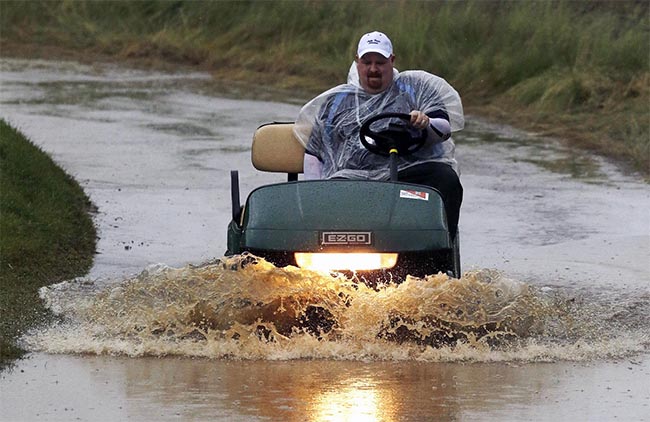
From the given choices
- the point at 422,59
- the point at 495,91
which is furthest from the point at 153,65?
the point at 495,91

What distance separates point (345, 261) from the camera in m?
7.11

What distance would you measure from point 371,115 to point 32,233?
279cm

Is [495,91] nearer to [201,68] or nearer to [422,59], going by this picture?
[422,59]

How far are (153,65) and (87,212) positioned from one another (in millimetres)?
11817

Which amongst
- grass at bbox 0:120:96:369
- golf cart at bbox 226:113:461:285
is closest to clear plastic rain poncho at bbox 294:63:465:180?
golf cart at bbox 226:113:461:285

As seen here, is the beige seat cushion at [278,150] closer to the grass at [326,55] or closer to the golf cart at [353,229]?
the golf cart at [353,229]

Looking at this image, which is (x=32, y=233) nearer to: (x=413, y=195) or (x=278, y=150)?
(x=278, y=150)

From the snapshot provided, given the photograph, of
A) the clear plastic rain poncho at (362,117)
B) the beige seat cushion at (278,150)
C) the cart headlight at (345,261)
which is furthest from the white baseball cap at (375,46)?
the cart headlight at (345,261)

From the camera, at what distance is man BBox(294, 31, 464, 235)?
8.09 m

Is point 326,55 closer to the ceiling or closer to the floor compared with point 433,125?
closer to the ceiling

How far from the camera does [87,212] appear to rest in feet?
37.7

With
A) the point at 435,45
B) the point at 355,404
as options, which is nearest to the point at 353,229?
the point at 355,404

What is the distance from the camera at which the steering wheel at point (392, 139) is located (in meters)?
8.00

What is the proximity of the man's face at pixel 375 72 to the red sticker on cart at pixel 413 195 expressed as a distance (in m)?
1.08
